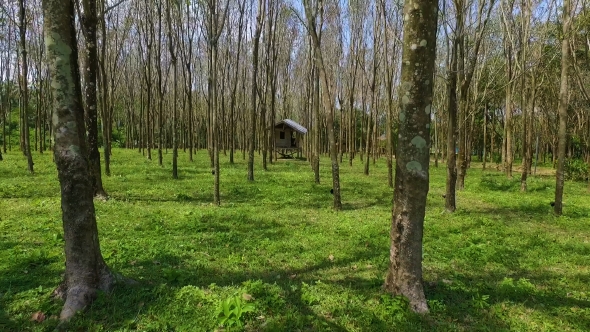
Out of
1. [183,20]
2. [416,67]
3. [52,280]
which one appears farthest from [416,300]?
[183,20]

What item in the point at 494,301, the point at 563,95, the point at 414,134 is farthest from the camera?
the point at 563,95

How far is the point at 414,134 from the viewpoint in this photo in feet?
12.8

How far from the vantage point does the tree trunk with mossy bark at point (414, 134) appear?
3.87 m

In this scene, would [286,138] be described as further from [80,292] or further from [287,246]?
[80,292]

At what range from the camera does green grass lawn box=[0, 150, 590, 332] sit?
381cm

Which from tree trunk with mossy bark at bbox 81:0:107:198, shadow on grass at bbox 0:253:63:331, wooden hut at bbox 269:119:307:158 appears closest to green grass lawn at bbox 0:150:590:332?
shadow on grass at bbox 0:253:63:331

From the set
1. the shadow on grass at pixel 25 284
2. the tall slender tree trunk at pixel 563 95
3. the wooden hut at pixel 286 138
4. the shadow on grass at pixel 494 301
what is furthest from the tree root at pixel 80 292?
the wooden hut at pixel 286 138

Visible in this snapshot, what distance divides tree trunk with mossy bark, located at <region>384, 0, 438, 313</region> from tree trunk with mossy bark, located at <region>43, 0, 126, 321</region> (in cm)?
333

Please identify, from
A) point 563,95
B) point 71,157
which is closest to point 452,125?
point 563,95

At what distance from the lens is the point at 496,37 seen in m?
21.6

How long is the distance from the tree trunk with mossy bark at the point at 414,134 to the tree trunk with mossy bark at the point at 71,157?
3.33 m

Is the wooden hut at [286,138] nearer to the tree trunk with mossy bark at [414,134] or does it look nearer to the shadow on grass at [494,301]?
the shadow on grass at [494,301]

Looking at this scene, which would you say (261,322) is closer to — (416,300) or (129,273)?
(416,300)

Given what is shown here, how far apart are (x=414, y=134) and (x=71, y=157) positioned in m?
3.56
